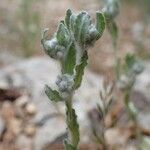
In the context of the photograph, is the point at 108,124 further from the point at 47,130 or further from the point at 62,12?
the point at 62,12

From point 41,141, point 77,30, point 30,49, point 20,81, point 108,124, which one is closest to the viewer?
point 77,30

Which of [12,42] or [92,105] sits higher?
[12,42]

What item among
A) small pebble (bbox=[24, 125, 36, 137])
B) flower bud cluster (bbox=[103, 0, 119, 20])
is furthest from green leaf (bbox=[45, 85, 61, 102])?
small pebble (bbox=[24, 125, 36, 137])

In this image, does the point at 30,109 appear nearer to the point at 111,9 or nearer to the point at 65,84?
the point at 111,9

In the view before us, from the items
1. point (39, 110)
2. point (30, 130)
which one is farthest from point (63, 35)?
point (39, 110)

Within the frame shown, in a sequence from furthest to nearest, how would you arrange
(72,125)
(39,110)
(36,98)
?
(36,98) → (39,110) → (72,125)

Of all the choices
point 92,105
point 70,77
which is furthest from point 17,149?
point 70,77
